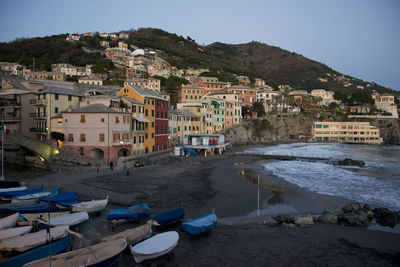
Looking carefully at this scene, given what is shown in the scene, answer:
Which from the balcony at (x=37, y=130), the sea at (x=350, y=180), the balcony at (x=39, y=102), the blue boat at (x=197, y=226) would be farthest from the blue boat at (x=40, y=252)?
the balcony at (x=39, y=102)

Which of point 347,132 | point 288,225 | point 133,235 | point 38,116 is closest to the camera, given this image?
point 133,235

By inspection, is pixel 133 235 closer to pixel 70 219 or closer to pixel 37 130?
pixel 70 219

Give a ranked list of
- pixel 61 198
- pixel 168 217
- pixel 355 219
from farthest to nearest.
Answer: pixel 61 198 < pixel 355 219 < pixel 168 217

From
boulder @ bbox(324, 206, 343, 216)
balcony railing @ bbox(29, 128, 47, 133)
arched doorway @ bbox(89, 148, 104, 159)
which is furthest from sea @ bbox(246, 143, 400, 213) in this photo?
balcony railing @ bbox(29, 128, 47, 133)

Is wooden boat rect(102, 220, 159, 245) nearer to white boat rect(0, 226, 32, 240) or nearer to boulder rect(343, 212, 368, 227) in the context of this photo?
white boat rect(0, 226, 32, 240)

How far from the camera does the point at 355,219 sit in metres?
19.0

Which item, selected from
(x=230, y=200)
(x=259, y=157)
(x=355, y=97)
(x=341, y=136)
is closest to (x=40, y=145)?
(x=230, y=200)

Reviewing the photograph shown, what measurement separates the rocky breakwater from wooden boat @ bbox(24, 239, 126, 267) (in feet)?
34.9

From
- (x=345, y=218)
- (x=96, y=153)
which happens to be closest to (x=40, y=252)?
(x=345, y=218)

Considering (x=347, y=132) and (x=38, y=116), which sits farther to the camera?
(x=347, y=132)

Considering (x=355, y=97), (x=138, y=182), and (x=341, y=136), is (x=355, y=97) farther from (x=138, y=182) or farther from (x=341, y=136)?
(x=138, y=182)

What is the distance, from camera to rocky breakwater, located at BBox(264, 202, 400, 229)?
1864 cm

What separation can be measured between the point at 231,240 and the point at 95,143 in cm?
2521

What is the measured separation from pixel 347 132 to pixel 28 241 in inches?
4322
